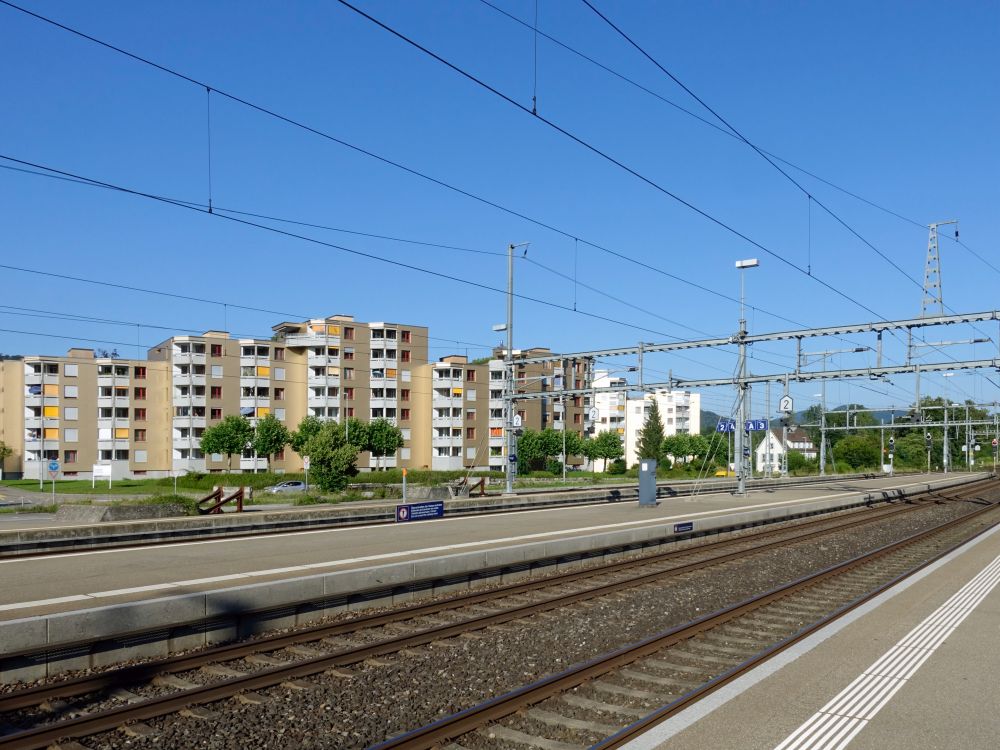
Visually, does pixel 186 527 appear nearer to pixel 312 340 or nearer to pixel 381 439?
pixel 381 439

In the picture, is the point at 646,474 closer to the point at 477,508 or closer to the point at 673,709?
the point at 477,508

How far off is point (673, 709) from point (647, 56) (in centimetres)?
1218

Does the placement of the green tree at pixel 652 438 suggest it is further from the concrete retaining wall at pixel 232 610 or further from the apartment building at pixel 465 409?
the concrete retaining wall at pixel 232 610

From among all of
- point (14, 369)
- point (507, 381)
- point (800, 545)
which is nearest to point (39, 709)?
point (800, 545)

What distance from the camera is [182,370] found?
287 feet

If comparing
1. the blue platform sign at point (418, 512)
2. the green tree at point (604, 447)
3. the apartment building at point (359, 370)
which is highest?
the apartment building at point (359, 370)

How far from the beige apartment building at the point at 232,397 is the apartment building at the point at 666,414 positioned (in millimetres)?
48230

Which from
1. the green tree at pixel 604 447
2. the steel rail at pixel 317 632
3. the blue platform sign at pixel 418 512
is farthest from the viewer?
the green tree at pixel 604 447

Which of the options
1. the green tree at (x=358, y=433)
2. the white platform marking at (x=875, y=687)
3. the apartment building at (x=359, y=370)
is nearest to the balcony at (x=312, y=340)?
the apartment building at (x=359, y=370)

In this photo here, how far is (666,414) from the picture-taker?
14825cm

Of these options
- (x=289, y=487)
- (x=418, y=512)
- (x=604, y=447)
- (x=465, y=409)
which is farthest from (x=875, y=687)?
(x=604, y=447)

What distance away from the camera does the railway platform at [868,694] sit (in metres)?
6.64

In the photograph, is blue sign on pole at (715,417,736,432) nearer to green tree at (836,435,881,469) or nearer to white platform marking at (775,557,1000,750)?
white platform marking at (775,557,1000,750)

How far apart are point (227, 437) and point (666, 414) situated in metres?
86.6
